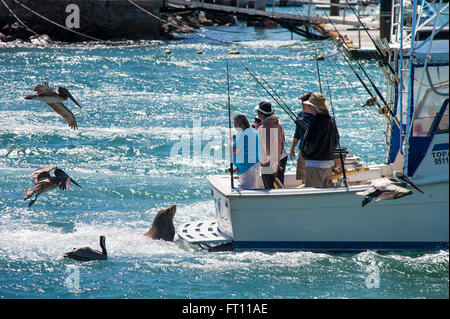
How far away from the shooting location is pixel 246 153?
8523 millimetres

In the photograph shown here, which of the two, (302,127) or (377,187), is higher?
(302,127)

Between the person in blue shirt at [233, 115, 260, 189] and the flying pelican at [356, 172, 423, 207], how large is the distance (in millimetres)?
1386

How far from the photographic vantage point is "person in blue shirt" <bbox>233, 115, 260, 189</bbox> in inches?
331

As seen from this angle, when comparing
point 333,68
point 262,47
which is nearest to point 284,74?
point 333,68

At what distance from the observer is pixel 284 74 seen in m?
23.5

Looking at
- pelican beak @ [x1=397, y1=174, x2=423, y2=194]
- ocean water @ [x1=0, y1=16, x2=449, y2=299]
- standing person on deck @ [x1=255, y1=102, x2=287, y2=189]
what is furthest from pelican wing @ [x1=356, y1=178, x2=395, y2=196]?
standing person on deck @ [x1=255, y1=102, x2=287, y2=189]

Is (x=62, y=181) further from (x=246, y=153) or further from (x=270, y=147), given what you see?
(x=270, y=147)

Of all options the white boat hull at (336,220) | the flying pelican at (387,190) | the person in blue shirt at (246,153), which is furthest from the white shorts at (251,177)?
the flying pelican at (387,190)

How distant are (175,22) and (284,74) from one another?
47.8 feet

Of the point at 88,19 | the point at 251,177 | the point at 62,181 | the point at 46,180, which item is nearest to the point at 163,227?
the point at 62,181

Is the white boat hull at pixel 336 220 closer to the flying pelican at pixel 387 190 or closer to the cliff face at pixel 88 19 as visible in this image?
the flying pelican at pixel 387 190

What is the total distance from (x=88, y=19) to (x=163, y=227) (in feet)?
76.2

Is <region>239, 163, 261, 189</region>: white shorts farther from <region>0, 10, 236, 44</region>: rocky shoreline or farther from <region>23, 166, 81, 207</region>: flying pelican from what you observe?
<region>0, 10, 236, 44</region>: rocky shoreline
